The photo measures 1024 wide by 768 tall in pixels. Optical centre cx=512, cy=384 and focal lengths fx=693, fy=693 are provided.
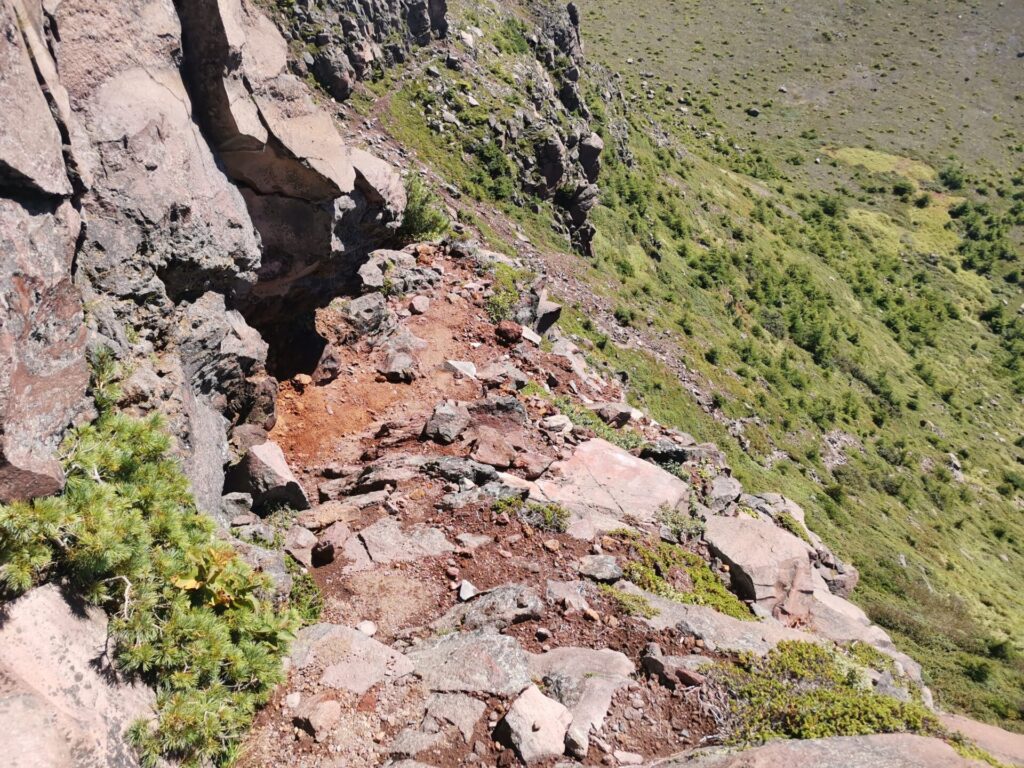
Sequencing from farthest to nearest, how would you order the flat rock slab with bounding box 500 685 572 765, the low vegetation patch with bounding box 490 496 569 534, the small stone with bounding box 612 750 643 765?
the low vegetation patch with bounding box 490 496 569 534
the small stone with bounding box 612 750 643 765
the flat rock slab with bounding box 500 685 572 765

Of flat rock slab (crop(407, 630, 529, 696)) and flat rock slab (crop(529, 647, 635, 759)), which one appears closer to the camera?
flat rock slab (crop(529, 647, 635, 759))

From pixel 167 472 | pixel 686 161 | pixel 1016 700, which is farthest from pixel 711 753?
pixel 686 161

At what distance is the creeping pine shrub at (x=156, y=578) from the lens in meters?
5.82

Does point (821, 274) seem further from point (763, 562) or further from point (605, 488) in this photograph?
point (605, 488)

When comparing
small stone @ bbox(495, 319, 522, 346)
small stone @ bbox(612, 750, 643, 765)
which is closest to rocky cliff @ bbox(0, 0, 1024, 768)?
small stone @ bbox(612, 750, 643, 765)

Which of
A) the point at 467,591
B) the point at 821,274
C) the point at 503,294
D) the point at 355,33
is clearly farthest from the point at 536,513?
the point at 821,274

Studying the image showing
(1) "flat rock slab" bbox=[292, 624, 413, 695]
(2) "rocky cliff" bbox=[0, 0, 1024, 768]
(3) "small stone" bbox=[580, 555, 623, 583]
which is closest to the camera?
(2) "rocky cliff" bbox=[0, 0, 1024, 768]

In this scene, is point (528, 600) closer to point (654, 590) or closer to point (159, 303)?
point (654, 590)

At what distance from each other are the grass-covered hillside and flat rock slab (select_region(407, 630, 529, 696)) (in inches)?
548

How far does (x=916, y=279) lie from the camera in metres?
61.0

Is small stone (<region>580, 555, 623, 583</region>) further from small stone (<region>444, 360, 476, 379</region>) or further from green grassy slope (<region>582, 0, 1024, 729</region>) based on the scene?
green grassy slope (<region>582, 0, 1024, 729</region>)

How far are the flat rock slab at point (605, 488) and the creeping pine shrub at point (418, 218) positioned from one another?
8988mm

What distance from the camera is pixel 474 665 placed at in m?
7.69

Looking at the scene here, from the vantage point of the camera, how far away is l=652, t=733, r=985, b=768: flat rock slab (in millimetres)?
6383
